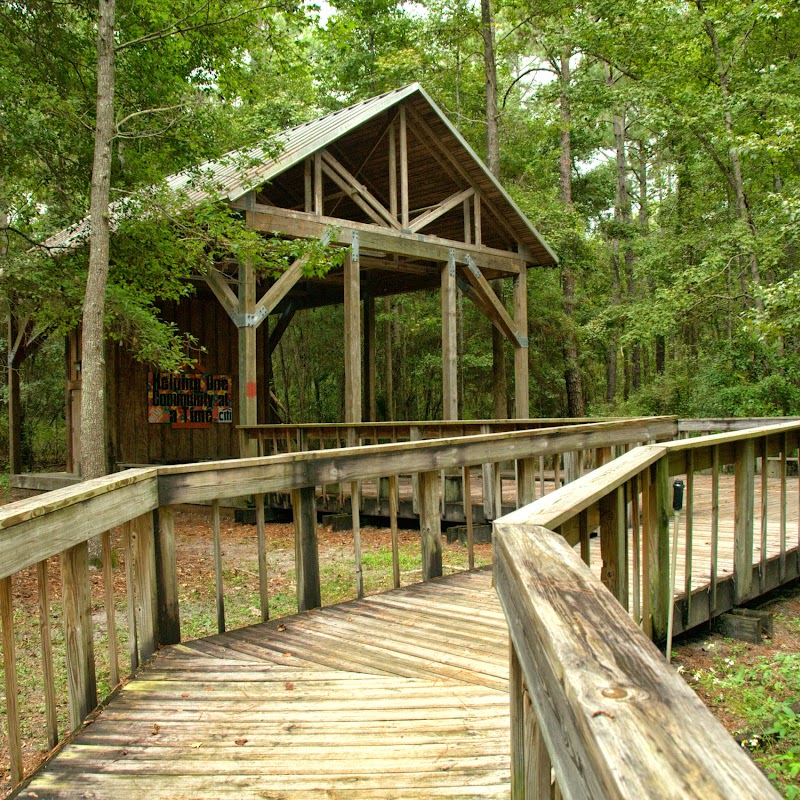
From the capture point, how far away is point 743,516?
16.1ft

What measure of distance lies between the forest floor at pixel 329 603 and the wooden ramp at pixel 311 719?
3.32ft

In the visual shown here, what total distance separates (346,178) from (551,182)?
12.7m

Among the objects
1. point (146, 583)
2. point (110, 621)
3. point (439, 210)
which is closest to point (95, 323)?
point (146, 583)

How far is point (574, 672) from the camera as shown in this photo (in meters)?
1.12

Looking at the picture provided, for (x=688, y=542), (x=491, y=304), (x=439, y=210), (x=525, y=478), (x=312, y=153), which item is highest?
(x=312, y=153)

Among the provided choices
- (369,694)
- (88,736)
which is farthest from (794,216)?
(88,736)

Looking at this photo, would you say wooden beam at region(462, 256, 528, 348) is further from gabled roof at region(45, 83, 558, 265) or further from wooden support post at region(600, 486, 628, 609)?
wooden support post at region(600, 486, 628, 609)

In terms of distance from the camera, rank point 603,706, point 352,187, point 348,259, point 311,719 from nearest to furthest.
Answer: point 603,706 < point 311,719 < point 348,259 < point 352,187

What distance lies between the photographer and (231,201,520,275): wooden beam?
1130cm

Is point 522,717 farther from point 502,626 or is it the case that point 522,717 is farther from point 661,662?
point 502,626

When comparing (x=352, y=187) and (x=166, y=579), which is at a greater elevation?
(x=352, y=187)

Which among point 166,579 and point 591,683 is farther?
point 166,579

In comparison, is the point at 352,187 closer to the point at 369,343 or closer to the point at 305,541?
the point at 369,343

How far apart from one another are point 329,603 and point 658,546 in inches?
141
